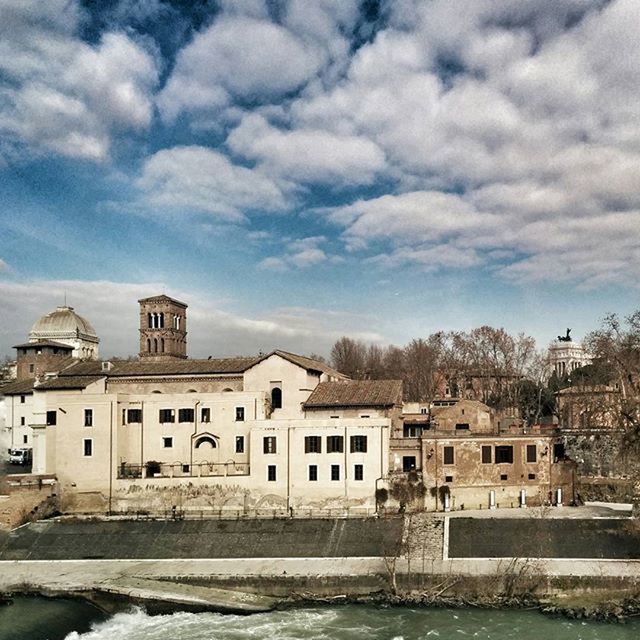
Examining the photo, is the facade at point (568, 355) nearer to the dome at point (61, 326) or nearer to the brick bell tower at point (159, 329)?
the brick bell tower at point (159, 329)

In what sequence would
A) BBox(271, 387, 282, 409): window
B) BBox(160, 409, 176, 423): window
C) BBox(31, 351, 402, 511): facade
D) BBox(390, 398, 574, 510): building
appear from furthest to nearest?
BBox(271, 387, 282, 409): window, BBox(160, 409, 176, 423): window, BBox(31, 351, 402, 511): facade, BBox(390, 398, 574, 510): building

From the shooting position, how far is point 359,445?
4100cm

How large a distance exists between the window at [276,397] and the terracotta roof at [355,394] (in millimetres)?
1848

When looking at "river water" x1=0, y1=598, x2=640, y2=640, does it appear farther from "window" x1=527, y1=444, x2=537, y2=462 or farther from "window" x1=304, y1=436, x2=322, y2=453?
"window" x1=527, y1=444, x2=537, y2=462

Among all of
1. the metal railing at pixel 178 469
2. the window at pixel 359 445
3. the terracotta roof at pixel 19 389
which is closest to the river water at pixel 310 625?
the window at pixel 359 445

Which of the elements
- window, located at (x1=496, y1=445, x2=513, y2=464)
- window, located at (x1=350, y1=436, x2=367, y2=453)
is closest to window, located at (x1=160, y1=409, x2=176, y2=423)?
window, located at (x1=350, y1=436, x2=367, y2=453)

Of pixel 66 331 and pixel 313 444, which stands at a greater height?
pixel 66 331

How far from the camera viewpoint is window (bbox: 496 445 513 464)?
4062cm

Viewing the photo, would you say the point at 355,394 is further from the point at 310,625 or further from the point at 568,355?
the point at 568,355

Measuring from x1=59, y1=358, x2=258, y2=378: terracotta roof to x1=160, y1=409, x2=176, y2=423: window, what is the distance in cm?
372

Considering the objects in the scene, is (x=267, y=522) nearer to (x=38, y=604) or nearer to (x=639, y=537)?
(x=38, y=604)

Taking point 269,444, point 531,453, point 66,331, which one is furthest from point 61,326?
point 531,453

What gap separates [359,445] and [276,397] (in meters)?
6.65

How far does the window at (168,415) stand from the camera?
4397cm
